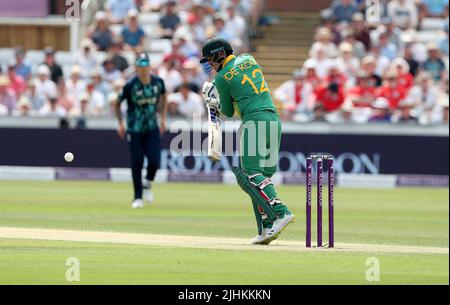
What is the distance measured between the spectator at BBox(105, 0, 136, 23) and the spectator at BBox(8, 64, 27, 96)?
2.60 meters

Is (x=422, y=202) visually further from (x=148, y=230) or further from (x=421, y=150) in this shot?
(x=148, y=230)

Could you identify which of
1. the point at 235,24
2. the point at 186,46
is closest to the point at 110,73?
the point at 186,46

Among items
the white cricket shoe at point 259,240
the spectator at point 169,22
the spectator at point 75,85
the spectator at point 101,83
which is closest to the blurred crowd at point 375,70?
the spectator at point 169,22

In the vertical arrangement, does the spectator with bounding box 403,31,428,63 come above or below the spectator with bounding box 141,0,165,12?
below

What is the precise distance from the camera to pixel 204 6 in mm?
24625

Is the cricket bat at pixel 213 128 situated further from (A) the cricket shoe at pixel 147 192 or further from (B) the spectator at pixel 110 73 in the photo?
(B) the spectator at pixel 110 73

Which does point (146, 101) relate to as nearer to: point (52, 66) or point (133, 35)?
point (52, 66)

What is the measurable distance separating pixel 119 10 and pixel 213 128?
14678mm

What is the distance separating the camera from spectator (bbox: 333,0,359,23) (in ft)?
79.3

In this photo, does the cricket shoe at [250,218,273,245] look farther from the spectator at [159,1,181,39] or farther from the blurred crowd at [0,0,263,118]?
the spectator at [159,1,181,39]

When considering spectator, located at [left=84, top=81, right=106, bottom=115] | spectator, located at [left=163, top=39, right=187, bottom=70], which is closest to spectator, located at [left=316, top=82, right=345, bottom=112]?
spectator, located at [left=163, top=39, right=187, bottom=70]

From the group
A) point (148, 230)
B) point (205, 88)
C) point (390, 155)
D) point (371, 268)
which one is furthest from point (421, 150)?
point (371, 268)

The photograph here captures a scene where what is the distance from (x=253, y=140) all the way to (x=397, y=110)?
10787 millimetres

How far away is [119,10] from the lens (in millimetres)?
25125
